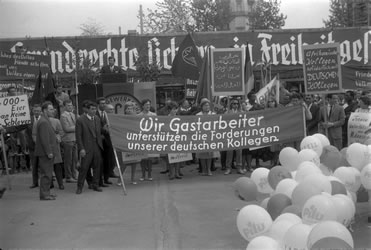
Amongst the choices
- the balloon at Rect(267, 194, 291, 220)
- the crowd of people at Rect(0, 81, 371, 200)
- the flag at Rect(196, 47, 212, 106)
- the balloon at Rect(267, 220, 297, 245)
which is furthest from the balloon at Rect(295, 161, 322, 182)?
the flag at Rect(196, 47, 212, 106)

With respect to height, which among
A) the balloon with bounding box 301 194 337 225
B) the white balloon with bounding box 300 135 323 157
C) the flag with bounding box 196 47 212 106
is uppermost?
the flag with bounding box 196 47 212 106

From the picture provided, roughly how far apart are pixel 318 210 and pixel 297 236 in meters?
0.44

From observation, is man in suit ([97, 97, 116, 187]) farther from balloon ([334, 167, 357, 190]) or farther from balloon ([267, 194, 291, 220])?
balloon ([334, 167, 357, 190])

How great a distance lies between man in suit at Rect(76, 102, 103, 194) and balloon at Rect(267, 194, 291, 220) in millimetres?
4540

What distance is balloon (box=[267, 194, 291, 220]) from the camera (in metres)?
5.83

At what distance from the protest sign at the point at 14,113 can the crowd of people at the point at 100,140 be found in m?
0.18

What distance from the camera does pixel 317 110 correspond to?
11258 millimetres

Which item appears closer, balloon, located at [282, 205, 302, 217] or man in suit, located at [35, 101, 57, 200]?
balloon, located at [282, 205, 302, 217]

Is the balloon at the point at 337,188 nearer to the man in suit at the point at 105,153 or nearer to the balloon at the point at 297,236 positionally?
the balloon at the point at 297,236

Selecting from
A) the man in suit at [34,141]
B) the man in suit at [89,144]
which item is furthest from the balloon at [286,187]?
the man in suit at [34,141]

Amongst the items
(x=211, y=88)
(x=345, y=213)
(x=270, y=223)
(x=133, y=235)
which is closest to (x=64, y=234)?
(x=133, y=235)

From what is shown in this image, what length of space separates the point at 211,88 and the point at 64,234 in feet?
21.0

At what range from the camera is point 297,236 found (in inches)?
184

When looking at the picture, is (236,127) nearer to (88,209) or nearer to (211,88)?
(211,88)
